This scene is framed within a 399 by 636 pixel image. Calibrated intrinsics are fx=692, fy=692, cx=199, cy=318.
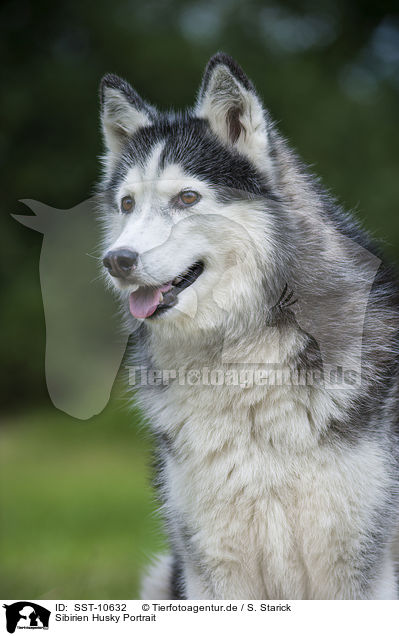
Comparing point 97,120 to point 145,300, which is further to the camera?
point 97,120

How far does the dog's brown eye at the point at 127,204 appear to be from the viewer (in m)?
2.03

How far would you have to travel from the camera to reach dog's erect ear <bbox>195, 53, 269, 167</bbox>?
1.86 metres

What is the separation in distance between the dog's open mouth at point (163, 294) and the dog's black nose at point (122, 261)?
0.39 feet

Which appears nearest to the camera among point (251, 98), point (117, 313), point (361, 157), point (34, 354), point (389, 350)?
Result: point (251, 98)

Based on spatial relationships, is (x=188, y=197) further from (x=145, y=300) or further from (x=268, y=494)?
(x=268, y=494)

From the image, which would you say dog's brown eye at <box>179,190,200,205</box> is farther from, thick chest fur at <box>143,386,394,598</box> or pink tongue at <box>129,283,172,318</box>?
thick chest fur at <box>143,386,394,598</box>

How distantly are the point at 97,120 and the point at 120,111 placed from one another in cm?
84

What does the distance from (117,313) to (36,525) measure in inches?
54.1

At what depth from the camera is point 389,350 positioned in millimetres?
2068
